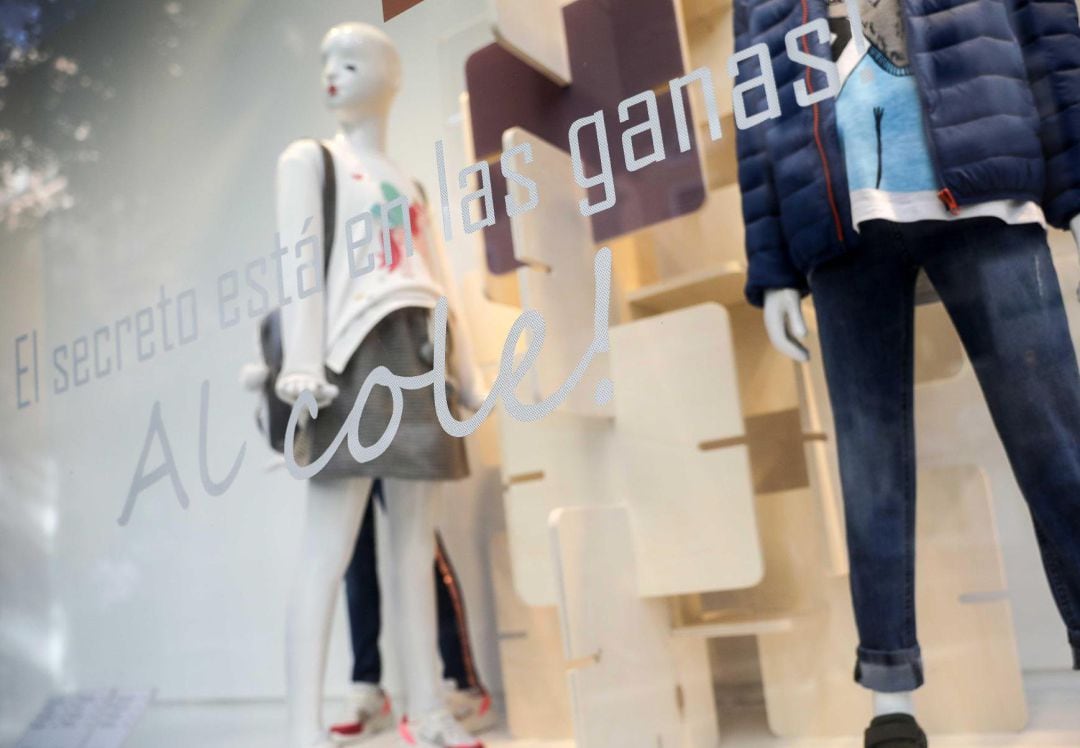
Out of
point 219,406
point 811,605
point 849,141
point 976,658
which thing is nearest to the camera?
point 849,141

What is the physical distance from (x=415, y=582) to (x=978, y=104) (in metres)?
0.87

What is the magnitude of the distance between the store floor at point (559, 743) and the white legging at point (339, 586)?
5 centimetres

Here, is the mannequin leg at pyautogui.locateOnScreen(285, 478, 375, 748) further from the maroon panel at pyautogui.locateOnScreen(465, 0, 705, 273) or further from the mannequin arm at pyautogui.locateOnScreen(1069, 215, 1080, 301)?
the mannequin arm at pyautogui.locateOnScreen(1069, 215, 1080, 301)

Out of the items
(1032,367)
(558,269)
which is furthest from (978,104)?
(558,269)

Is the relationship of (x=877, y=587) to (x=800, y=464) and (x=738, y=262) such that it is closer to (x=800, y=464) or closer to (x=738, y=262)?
(x=800, y=464)

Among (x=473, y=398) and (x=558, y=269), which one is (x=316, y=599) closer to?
(x=473, y=398)

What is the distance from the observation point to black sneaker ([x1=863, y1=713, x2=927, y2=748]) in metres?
0.96

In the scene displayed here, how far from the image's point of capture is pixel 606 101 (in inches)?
42.0

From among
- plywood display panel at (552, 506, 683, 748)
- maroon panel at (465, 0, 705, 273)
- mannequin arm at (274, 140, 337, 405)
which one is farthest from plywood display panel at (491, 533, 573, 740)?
maroon panel at (465, 0, 705, 273)

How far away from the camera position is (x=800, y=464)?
1160mm

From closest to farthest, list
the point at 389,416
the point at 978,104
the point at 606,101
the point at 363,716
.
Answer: the point at 978,104 < the point at 606,101 < the point at 389,416 < the point at 363,716

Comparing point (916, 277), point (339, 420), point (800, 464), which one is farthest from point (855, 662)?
point (339, 420)

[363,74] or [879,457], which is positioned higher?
[363,74]

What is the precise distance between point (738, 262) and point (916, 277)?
0.86 ft
